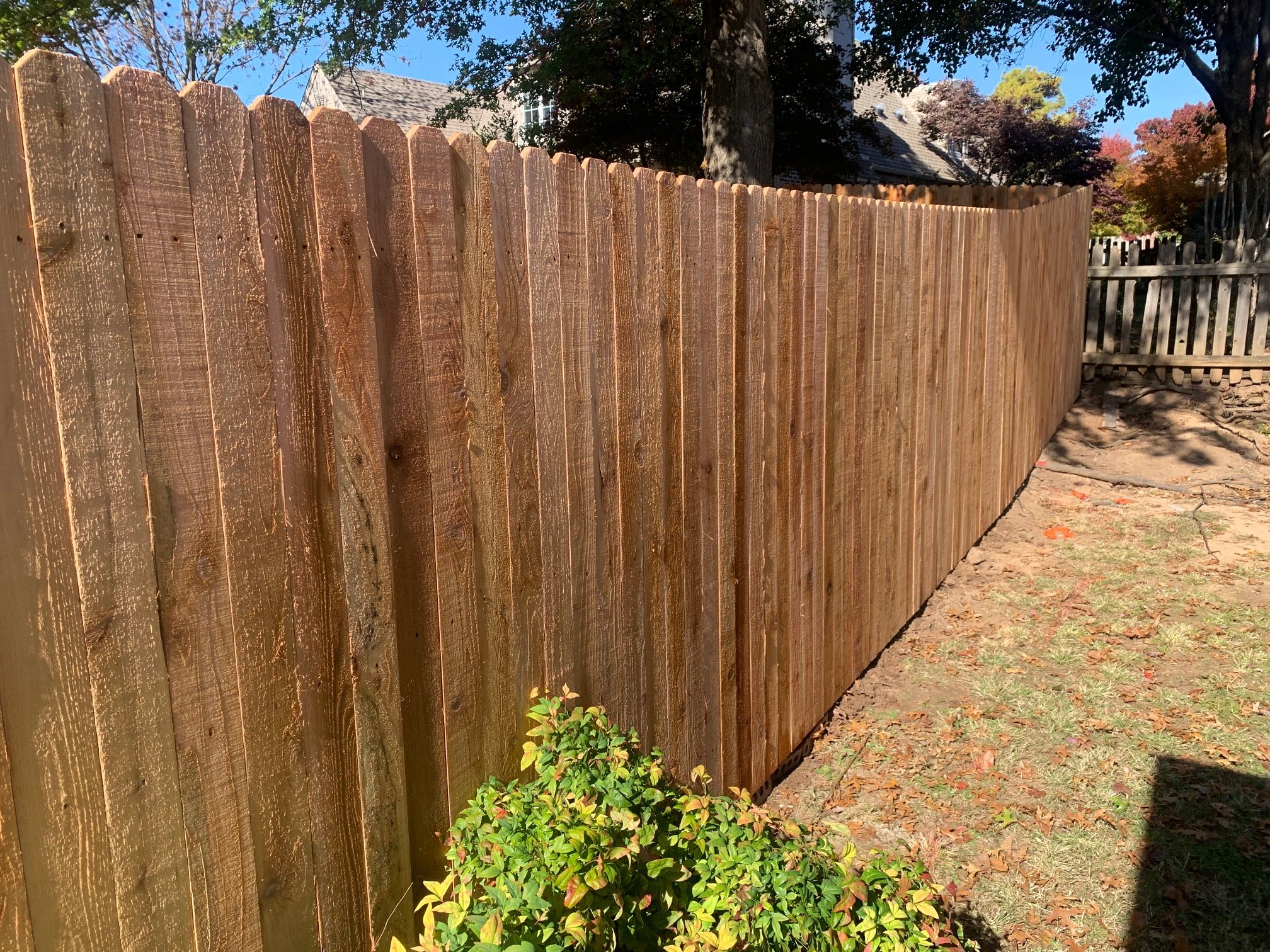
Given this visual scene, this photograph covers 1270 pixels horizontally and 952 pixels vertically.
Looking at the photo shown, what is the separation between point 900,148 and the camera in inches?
1191

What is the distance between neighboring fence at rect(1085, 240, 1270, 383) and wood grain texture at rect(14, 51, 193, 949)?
11.0m

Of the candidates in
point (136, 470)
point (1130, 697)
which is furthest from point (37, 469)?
point (1130, 697)

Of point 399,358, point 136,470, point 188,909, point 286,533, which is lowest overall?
point 188,909

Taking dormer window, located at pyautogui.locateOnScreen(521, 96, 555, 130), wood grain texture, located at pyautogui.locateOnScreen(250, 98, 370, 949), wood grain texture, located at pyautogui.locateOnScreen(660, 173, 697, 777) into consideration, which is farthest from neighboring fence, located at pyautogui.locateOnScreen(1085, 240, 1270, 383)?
dormer window, located at pyautogui.locateOnScreen(521, 96, 555, 130)

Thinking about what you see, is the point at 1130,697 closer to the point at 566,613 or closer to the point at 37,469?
the point at 566,613

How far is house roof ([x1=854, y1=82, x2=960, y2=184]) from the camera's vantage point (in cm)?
2727

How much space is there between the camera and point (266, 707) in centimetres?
166

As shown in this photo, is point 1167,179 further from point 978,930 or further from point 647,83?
point 978,930

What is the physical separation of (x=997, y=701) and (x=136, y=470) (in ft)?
13.8

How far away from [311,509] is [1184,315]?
430 inches

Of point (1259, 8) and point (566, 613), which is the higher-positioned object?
point (1259, 8)

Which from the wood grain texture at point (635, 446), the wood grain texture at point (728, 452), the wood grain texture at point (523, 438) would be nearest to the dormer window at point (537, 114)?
the wood grain texture at point (728, 452)

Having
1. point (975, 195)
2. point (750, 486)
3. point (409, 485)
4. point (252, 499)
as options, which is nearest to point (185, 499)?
point (252, 499)

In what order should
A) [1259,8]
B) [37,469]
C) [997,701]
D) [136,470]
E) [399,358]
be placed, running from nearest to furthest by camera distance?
[37,469], [136,470], [399,358], [997,701], [1259,8]
